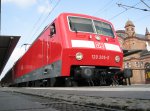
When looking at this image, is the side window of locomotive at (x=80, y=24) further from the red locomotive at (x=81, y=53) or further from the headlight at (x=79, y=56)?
the headlight at (x=79, y=56)

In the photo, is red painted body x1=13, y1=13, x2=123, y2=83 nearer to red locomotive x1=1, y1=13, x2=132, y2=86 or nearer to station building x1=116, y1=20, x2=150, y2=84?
red locomotive x1=1, y1=13, x2=132, y2=86

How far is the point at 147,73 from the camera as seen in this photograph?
18.9m

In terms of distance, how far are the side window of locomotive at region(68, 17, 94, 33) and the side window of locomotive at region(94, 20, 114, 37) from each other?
360mm

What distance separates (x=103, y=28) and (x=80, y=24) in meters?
1.26

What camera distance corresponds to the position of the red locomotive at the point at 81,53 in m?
9.41

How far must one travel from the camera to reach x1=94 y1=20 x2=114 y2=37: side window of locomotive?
10839 millimetres

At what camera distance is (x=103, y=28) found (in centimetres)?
1113

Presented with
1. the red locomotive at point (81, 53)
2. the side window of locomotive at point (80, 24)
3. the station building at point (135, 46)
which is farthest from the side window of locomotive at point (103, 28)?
the station building at point (135, 46)

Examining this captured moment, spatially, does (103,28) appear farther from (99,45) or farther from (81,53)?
(81,53)

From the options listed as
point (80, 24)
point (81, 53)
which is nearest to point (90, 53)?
point (81, 53)

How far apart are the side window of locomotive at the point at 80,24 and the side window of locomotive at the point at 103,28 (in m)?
0.36

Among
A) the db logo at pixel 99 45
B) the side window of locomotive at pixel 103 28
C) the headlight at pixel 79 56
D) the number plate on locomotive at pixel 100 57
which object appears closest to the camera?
the headlight at pixel 79 56

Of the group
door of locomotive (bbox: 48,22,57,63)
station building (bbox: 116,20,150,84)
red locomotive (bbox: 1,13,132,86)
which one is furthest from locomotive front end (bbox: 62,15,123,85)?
station building (bbox: 116,20,150,84)

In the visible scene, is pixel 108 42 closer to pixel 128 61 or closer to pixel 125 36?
pixel 128 61
